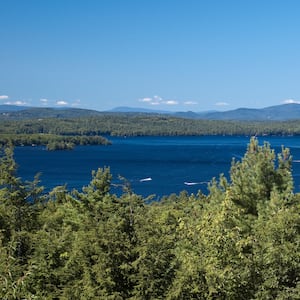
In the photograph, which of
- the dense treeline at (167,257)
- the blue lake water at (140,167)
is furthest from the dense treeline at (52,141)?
the dense treeline at (167,257)

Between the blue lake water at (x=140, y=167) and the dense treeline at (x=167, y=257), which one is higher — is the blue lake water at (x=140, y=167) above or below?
below

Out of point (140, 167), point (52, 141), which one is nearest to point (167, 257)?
point (140, 167)

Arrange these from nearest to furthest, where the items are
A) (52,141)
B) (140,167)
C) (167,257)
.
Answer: (167,257) < (140,167) < (52,141)

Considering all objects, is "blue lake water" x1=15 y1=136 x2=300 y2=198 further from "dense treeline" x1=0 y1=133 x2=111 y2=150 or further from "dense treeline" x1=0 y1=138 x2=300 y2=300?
"dense treeline" x1=0 y1=138 x2=300 y2=300

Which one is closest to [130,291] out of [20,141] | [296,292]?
[296,292]

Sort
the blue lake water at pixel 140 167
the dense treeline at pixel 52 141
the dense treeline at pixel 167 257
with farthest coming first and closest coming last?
the dense treeline at pixel 52 141
the blue lake water at pixel 140 167
the dense treeline at pixel 167 257

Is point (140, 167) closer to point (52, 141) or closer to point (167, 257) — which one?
point (52, 141)

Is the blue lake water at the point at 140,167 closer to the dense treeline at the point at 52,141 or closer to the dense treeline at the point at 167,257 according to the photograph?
the dense treeline at the point at 52,141

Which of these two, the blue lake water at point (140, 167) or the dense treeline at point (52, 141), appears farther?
the dense treeline at point (52, 141)

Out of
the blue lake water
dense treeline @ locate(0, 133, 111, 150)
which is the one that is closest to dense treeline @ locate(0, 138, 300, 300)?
the blue lake water

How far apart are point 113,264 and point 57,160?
107716 mm

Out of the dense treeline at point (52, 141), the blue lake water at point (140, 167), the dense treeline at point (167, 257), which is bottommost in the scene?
the blue lake water at point (140, 167)

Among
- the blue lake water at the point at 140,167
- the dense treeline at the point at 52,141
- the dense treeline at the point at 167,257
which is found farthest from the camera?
the dense treeline at the point at 52,141

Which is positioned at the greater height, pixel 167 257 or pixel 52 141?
pixel 167 257
